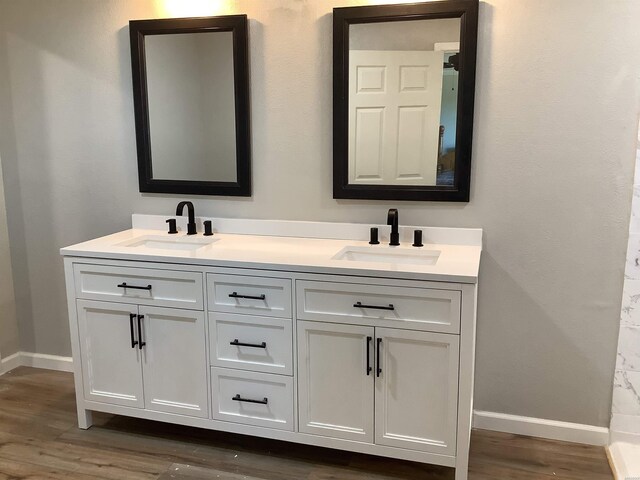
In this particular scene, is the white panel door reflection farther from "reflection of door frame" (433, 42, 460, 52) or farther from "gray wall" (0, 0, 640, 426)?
"gray wall" (0, 0, 640, 426)

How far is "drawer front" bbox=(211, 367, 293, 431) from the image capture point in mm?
2283

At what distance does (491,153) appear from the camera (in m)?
2.40

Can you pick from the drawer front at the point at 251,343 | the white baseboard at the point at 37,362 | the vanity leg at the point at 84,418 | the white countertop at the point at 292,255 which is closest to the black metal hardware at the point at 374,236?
the white countertop at the point at 292,255

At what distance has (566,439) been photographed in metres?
2.50

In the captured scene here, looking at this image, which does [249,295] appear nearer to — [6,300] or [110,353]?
[110,353]

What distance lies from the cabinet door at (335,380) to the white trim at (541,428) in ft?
2.27

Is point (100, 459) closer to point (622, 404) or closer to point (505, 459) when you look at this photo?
point (505, 459)

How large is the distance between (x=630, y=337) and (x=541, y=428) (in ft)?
1.83

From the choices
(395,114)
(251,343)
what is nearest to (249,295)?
(251,343)

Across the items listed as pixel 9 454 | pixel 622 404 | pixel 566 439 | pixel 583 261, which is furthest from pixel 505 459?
pixel 9 454

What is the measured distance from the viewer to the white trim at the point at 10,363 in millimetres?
3201

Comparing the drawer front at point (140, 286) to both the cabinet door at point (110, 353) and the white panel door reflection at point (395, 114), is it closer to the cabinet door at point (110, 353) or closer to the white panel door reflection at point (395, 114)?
the cabinet door at point (110, 353)

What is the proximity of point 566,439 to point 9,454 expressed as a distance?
7.92 feet

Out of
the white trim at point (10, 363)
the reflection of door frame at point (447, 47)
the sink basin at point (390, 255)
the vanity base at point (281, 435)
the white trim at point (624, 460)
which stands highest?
the reflection of door frame at point (447, 47)
